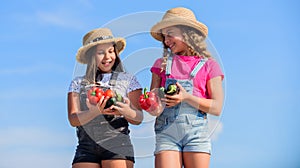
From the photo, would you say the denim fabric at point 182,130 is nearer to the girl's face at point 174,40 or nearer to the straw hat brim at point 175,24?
the girl's face at point 174,40

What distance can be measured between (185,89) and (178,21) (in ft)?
2.27

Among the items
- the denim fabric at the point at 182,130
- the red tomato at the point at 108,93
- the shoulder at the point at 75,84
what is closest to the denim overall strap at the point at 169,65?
the denim fabric at the point at 182,130

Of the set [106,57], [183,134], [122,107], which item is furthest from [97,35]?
[183,134]

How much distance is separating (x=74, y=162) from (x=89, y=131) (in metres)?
0.35

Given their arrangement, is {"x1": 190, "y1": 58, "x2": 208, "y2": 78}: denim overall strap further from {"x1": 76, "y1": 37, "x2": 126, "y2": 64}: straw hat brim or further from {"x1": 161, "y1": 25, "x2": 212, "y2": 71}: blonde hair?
{"x1": 76, "y1": 37, "x2": 126, "y2": 64}: straw hat brim

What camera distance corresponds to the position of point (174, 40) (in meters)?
5.29

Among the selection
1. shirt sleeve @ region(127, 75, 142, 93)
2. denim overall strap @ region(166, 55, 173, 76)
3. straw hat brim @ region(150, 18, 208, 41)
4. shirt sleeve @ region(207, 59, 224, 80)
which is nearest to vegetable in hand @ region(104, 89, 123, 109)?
shirt sleeve @ region(127, 75, 142, 93)

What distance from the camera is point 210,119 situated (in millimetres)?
5168

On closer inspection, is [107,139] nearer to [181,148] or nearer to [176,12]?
[181,148]

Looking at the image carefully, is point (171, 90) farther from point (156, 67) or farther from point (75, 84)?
point (75, 84)

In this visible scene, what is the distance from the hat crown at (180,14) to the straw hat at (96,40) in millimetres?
523

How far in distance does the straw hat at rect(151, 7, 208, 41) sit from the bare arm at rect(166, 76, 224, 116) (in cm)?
55

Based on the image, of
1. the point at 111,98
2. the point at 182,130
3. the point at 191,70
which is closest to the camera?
the point at 111,98

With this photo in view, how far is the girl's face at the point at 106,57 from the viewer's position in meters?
5.33
